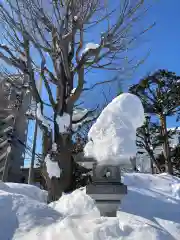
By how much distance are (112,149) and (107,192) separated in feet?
2.24

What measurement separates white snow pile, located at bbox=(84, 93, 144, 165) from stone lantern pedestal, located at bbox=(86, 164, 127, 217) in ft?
0.95

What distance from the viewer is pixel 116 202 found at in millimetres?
3582

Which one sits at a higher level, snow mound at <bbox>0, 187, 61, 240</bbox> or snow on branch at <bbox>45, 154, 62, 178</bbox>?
snow on branch at <bbox>45, 154, 62, 178</bbox>

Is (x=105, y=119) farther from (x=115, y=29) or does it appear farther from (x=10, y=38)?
(x=10, y=38)

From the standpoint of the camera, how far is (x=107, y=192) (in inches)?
140

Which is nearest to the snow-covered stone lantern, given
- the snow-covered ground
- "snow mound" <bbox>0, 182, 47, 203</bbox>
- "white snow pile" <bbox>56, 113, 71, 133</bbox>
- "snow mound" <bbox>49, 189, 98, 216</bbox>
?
the snow-covered ground

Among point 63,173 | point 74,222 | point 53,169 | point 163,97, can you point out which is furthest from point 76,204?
point 163,97

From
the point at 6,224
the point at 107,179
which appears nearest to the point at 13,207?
the point at 6,224

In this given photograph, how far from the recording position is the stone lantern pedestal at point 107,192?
3.55 metres

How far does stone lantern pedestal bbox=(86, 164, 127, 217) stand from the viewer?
3.55 metres

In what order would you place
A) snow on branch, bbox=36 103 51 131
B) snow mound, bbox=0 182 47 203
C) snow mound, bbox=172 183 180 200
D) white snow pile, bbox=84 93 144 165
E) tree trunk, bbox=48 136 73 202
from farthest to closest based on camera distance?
snow on branch, bbox=36 103 51 131 → snow mound, bbox=172 183 180 200 → tree trunk, bbox=48 136 73 202 → snow mound, bbox=0 182 47 203 → white snow pile, bbox=84 93 144 165

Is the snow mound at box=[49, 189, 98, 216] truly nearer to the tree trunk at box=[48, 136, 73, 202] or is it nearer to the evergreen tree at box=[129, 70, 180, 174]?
the tree trunk at box=[48, 136, 73, 202]

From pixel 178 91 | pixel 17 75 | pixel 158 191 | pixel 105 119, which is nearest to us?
pixel 105 119

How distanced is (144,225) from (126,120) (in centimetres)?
161
